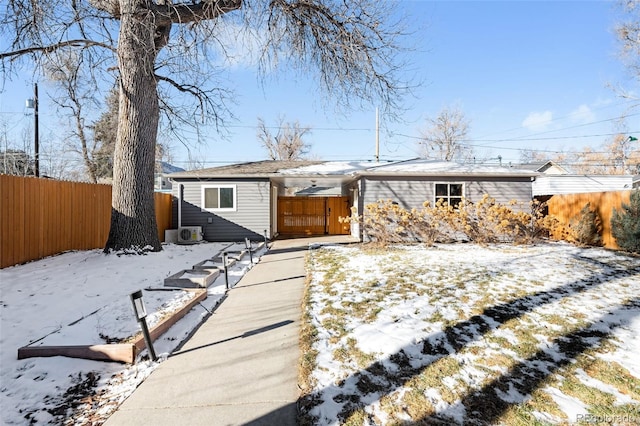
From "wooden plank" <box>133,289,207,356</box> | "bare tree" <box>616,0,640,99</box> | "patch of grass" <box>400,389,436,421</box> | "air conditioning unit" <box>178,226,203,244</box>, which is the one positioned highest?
"bare tree" <box>616,0,640,99</box>

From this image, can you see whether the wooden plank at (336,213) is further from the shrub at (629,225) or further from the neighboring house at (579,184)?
the neighboring house at (579,184)

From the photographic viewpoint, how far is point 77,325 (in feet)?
11.4

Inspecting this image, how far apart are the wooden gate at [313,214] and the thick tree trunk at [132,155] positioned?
25.4ft

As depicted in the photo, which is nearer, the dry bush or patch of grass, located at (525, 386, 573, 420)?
patch of grass, located at (525, 386, 573, 420)

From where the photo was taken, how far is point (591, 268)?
20.8ft

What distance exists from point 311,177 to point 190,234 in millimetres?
5192

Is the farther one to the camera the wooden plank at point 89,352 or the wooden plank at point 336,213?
the wooden plank at point 336,213

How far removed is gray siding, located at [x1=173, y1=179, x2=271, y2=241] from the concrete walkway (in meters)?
7.87

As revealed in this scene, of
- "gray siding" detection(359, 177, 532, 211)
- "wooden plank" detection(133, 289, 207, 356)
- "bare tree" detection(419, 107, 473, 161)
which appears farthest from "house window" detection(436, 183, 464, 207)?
"bare tree" detection(419, 107, 473, 161)

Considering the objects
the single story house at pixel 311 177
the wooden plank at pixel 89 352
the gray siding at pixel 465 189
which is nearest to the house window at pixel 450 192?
the single story house at pixel 311 177

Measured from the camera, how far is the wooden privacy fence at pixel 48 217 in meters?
5.93

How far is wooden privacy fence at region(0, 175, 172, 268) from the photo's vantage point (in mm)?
5930

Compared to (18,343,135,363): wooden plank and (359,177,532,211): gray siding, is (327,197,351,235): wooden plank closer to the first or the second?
(359,177,532,211): gray siding

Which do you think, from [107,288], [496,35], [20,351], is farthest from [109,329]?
[496,35]
